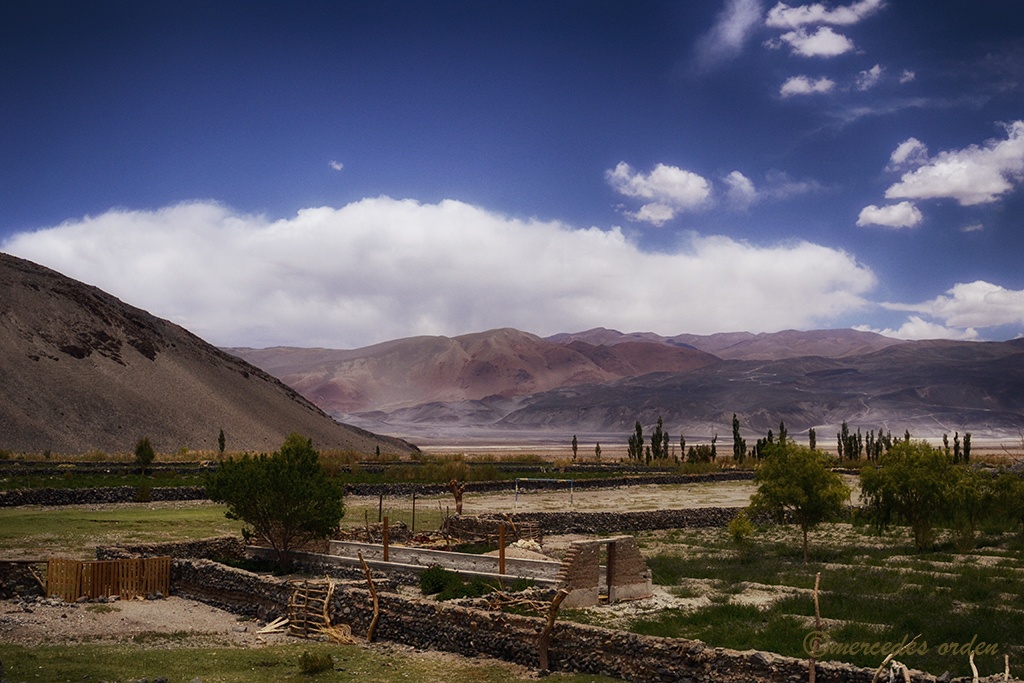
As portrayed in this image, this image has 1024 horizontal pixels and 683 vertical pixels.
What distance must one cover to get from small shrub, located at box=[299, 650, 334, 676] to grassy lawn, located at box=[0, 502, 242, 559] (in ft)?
42.3

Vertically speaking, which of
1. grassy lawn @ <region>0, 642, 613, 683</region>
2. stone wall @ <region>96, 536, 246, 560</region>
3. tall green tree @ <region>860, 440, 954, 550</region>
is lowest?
grassy lawn @ <region>0, 642, 613, 683</region>

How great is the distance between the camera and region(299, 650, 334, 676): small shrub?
1598 cm

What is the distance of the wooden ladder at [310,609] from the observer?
19.3 m

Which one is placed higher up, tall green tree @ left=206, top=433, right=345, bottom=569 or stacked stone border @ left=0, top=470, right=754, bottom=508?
tall green tree @ left=206, top=433, right=345, bottom=569

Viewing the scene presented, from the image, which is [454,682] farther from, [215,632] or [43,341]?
[43,341]

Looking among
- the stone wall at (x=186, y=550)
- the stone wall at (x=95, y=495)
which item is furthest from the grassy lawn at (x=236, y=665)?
the stone wall at (x=95, y=495)

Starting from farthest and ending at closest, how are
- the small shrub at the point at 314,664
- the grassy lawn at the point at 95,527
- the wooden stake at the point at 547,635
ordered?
the grassy lawn at the point at 95,527, the small shrub at the point at 314,664, the wooden stake at the point at 547,635

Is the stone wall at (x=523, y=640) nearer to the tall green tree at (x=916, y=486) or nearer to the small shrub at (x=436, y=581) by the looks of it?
the small shrub at (x=436, y=581)

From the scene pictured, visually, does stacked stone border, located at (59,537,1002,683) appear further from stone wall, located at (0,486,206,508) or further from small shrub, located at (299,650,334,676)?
stone wall, located at (0,486,206,508)

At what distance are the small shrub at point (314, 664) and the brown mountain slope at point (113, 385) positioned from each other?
214ft

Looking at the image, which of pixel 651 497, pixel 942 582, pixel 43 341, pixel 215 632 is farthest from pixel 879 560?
pixel 43 341

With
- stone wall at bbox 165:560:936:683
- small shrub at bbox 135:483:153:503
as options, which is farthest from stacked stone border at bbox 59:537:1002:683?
small shrub at bbox 135:483:153:503

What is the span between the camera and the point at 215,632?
1942 cm

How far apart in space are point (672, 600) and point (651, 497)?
102ft
